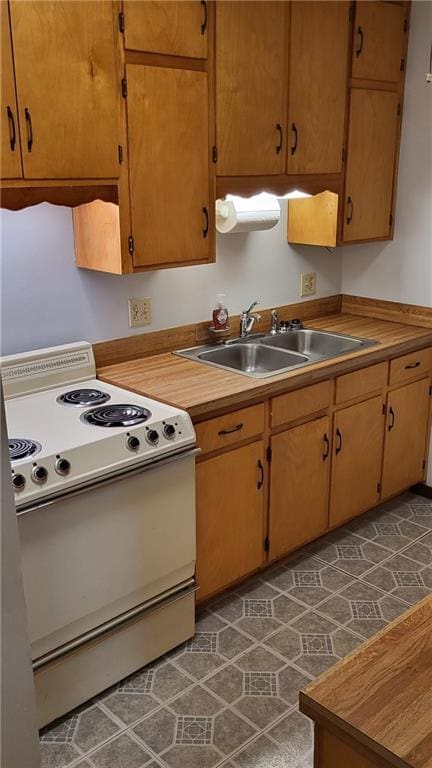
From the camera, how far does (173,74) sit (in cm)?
235

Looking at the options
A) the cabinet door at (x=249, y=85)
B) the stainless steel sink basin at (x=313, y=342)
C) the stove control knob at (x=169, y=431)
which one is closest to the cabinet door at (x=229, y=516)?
the stove control knob at (x=169, y=431)

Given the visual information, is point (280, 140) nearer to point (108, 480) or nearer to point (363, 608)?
point (108, 480)

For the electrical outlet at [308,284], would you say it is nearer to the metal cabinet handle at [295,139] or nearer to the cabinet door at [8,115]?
the metal cabinet handle at [295,139]

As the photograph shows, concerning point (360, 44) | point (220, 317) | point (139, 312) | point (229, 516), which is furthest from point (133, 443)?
point (360, 44)

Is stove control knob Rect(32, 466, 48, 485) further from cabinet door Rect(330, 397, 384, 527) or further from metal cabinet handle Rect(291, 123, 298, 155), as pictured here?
metal cabinet handle Rect(291, 123, 298, 155)

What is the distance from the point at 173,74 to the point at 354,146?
3.60 feet

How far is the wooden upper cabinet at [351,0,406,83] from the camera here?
9.76 ft

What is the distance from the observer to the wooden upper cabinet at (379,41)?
297cm

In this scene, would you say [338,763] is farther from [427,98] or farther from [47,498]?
[427,98]

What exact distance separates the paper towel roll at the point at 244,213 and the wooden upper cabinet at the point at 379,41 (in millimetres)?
728

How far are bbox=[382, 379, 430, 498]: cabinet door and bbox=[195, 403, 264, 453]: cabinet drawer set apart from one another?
0.94m

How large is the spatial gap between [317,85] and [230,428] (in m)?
1.51

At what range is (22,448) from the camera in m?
1.98

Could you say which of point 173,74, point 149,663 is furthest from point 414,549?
point 173,74
